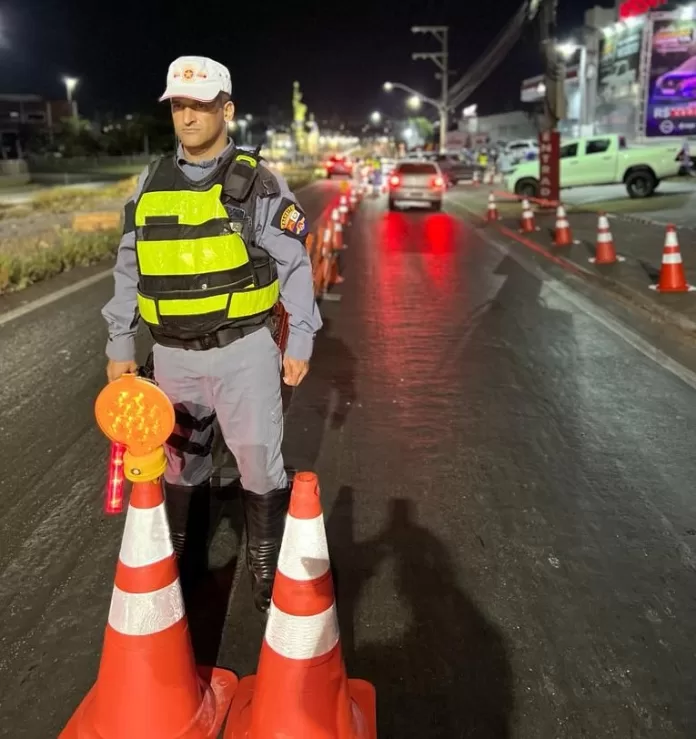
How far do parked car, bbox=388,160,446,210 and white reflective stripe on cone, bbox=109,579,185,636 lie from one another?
23713 mm

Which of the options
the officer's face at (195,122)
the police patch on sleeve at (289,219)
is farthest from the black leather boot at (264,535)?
the officer's face at (195,122)

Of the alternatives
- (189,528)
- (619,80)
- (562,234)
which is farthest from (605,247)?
(619,80)

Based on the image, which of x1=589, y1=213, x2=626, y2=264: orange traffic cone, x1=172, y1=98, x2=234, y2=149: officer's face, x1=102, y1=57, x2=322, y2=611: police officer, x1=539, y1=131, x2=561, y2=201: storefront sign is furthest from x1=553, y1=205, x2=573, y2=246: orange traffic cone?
x1=172, y1=98, x2=234, y2=149: officer's face

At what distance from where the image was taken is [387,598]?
3.31 metres

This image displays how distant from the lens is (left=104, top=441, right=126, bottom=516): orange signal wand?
2680 mm

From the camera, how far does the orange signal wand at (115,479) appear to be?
8.79ft

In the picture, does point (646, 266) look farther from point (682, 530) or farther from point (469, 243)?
point (682, 530)

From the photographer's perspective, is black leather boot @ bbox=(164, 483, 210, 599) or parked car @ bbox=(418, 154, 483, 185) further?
parked car @ bbox=(418, 154, 483, 185)

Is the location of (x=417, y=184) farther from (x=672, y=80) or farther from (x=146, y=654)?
(x=146, y=654)

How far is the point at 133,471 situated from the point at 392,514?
1907 mm

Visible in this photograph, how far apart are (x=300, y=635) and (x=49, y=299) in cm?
913

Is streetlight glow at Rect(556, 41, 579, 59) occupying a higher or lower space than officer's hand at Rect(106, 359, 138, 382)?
higher

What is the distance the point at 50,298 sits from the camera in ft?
34.7

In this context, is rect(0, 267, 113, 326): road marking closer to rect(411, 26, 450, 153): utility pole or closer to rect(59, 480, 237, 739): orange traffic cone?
rect(59, 480, 237, 739): orange traffic cone
